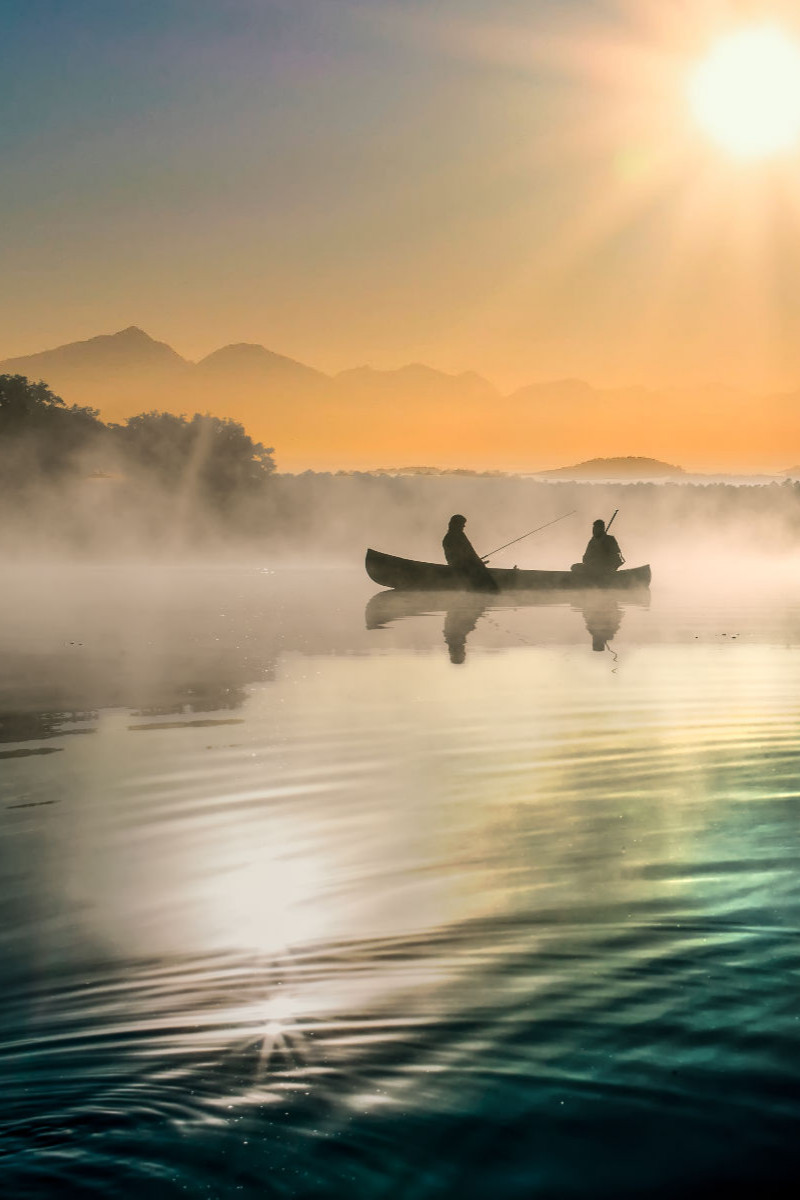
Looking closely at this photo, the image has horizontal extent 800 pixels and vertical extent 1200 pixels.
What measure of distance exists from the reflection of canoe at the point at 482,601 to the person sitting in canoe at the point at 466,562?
0.38m

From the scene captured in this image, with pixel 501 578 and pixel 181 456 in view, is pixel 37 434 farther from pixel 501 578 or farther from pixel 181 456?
pixel 501 578

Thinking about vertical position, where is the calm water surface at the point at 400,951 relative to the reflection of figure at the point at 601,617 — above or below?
below

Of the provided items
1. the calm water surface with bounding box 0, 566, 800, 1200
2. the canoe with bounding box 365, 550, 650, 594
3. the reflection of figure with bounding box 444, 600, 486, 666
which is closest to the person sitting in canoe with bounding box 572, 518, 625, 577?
the canoe with bounding box 365, 550, 650, 594

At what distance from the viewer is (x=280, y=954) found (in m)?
5.37

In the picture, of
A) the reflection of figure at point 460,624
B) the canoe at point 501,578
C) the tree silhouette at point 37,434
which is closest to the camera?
the reflection of figure at point 460,624

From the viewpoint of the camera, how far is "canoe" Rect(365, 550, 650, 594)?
33344 mm

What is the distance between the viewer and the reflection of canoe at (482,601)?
96.9ft

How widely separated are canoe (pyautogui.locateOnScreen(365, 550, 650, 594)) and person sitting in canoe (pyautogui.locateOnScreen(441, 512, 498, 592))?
0.19m

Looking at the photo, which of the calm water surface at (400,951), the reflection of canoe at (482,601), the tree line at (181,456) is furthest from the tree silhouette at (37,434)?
the calm water surface at (400,951)

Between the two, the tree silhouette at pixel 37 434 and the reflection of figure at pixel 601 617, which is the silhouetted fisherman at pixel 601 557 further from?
the tree silhouette at pixel 37 434

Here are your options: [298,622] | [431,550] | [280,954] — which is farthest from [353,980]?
[431,550]

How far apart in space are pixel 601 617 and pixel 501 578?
6.18 metres

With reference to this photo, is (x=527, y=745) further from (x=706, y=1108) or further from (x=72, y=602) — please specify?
(x=72, y=602)

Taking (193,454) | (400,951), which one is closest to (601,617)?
(400,951)
